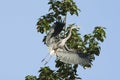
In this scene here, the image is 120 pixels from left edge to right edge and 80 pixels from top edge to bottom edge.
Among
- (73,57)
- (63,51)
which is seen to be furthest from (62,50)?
(73,57)

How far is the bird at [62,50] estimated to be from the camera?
132 ft

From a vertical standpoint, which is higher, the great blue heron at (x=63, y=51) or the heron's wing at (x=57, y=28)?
the heron's wing at (x=57, y=28)

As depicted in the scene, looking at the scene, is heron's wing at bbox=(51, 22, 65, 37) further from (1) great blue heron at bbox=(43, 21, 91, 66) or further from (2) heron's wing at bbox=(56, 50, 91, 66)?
(2) heron's wing at bbox=(56, 50, 91, 66)

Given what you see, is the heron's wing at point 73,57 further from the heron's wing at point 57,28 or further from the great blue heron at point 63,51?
the heron's wing at point 57,28

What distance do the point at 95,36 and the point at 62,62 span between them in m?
1.88

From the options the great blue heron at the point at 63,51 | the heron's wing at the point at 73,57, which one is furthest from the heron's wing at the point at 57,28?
the heron's wing at the point at 73,57

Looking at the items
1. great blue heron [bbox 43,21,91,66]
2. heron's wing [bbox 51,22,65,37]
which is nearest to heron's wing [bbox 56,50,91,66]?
great blue heron [bbox 43,21,91,66]

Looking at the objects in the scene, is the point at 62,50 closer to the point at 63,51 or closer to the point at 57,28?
the point at 63,51

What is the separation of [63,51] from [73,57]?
54cm

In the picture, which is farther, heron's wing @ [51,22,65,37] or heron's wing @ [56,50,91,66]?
heron's wing @ [51,22,65,37]

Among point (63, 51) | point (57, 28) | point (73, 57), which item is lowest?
point (73, 57)

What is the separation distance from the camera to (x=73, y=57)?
40.6 m

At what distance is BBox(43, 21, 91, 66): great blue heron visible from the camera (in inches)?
1582

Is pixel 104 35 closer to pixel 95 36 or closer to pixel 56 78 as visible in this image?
pixel 95 36
